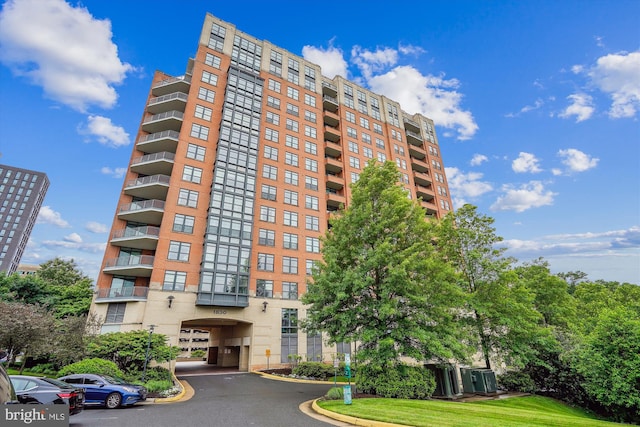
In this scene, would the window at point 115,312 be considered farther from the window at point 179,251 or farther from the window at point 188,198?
the window at point 188,198

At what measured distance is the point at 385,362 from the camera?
53.5ft

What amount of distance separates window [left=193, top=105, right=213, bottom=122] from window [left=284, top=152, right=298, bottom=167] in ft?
35.1

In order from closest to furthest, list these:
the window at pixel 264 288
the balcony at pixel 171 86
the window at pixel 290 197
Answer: the window at pixel 264 288
the balcony at pixel 171 86
the window at pixel 290 197

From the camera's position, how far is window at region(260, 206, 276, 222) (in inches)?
1500

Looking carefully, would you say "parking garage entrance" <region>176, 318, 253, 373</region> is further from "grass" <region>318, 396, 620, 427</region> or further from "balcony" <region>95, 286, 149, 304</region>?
"grass" <region>318, 396, 620, 427</region>

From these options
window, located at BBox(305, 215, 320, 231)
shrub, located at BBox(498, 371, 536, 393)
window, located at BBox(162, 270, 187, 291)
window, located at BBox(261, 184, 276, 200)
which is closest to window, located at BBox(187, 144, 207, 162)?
window, located at BBox(261, 184, 276, 200)

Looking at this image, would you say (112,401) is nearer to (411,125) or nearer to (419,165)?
(419,165)

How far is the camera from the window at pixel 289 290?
120ft

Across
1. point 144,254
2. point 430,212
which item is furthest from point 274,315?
point 430,212

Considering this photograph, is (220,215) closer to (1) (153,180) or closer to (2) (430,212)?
(1) (153,180)

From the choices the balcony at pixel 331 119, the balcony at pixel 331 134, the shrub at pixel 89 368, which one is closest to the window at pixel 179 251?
the shrub at pixel 89 368

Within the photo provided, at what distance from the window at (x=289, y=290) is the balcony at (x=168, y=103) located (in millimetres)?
25611

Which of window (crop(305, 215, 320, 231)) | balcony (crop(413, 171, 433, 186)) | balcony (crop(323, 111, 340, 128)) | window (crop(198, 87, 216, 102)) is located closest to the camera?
window (crop(198, 87, 216, 102))

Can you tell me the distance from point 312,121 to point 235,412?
137 feet
